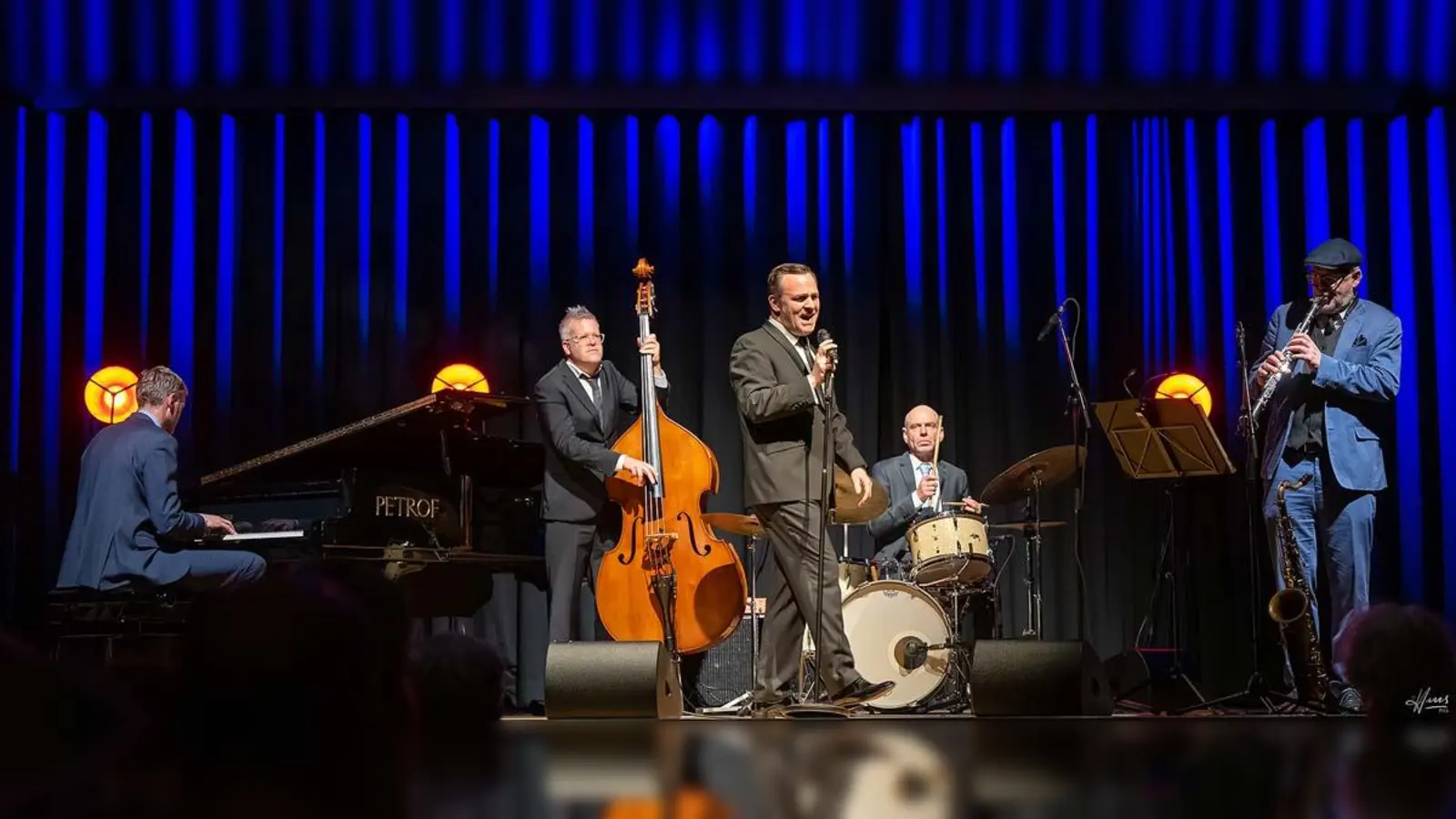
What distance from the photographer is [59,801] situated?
5.32 ft

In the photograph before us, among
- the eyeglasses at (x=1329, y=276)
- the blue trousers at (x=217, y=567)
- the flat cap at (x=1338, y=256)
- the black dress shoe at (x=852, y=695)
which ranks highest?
the flat cap at (x=1338, y=256)

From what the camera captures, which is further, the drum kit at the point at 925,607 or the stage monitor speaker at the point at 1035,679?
the drum kit at the point at 925,607

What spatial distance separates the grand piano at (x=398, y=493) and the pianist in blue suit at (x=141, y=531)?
11cm

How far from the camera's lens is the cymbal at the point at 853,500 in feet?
18.4

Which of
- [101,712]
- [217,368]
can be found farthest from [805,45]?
[101,712]

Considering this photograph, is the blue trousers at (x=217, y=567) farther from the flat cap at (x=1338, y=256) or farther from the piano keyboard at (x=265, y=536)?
the flat cap at (x=1338, y=256)

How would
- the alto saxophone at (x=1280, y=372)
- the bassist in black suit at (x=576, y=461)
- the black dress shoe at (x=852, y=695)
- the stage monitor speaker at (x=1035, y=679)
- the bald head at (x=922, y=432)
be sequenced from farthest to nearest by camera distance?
the bald head at (x=922, y=432) < the bassist in black suit at (x=576, y=461) < the alto saxophone at (x=1280, y=372) < the black dress shoe at (x=852, y=695) < the stage monitor speaker at (x=1035, y=679)

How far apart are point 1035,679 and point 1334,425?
90.0 inches

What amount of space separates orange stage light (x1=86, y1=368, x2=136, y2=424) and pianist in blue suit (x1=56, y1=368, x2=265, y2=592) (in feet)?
5.99

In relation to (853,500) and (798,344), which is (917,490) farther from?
(798,344)

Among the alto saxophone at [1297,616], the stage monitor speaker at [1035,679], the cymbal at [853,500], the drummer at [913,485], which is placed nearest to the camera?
the stage monitor speaker at [1035,679]

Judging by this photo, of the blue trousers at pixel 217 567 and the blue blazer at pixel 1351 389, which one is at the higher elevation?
the blue blazer at pixel 1351 389

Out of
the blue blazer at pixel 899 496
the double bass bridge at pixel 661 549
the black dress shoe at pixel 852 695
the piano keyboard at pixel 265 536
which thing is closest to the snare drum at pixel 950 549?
the blue blazer at pixel 899 496

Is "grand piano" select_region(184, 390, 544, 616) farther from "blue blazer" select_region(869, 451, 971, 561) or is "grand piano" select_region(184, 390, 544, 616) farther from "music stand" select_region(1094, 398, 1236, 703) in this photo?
"music stand" select_region(1094, 398, 1236, 703)
